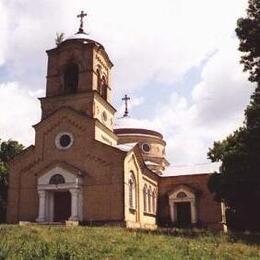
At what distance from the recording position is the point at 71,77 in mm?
33750

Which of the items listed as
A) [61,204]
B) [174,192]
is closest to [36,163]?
[61,204]

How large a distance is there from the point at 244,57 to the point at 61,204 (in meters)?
16.3

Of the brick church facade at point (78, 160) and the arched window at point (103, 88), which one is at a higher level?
the arched window at point (103, 88)

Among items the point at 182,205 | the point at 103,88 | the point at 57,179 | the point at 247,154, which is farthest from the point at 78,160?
the point at 182,205

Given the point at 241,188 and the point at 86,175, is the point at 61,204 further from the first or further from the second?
the point at 241,188

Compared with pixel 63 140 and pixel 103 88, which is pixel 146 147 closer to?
pixel 103 88

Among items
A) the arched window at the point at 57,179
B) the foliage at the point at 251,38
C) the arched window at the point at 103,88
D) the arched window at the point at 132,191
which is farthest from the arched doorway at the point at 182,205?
the foliage at the point at 251,38

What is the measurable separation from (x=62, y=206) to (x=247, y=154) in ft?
46.0

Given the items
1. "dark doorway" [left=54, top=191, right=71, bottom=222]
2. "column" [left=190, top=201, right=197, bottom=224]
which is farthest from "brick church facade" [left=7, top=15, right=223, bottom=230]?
"column" [left=190, top=201, right=197, bottom=224]

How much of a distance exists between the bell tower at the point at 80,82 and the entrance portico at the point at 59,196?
383cm

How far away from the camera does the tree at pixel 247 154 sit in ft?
72.7

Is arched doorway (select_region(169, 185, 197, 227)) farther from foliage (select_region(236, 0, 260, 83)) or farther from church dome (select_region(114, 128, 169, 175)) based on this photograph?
foliage (select_region(236, 0, 260, 83))

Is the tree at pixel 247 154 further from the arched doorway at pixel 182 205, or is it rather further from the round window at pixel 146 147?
the round window at pixel 146 147

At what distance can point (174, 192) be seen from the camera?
1575 inches
